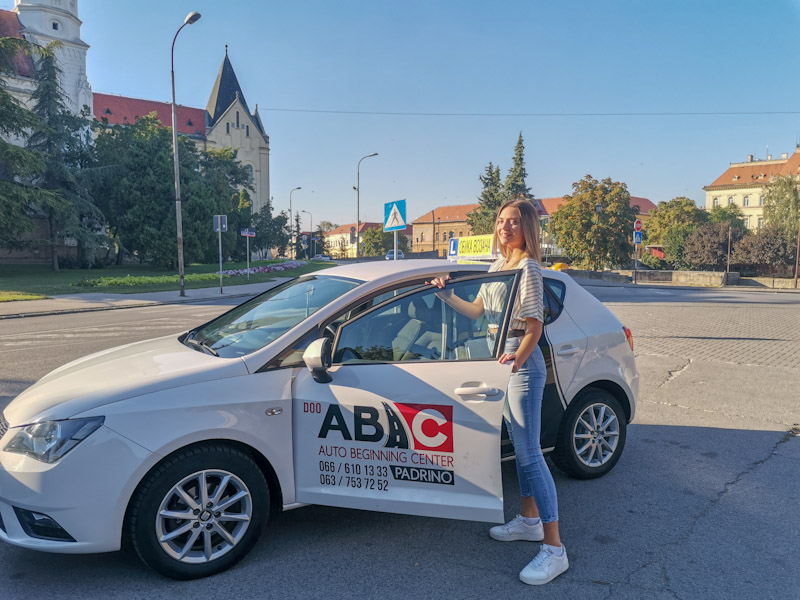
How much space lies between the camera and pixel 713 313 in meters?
17.2

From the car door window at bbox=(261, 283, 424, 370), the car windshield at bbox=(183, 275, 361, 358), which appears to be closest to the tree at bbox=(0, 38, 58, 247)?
the car windshield at bbox=(183, 275, 361, 358)

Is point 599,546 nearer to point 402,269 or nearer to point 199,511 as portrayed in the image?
point 402,269

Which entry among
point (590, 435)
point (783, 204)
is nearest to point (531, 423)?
point (590, 435)

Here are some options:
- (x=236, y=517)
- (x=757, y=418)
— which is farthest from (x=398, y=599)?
(x=757, y=418)

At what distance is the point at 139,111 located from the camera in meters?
80.3

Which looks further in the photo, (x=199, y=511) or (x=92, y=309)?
(x=92, y=309)

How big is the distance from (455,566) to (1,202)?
105 feet

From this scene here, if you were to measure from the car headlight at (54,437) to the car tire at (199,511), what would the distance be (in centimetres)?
36

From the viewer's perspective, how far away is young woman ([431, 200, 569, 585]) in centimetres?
289

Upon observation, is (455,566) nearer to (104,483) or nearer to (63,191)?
(104,483)

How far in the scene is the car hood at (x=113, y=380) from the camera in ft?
9.22

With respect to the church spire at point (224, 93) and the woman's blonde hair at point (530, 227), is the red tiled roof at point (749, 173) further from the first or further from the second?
the woman's blonde hair at point (530, 227)

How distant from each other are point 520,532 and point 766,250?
60393 millimetres

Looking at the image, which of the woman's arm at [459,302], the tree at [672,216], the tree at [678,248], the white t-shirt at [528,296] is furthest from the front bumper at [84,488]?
the tree at [672,216]
